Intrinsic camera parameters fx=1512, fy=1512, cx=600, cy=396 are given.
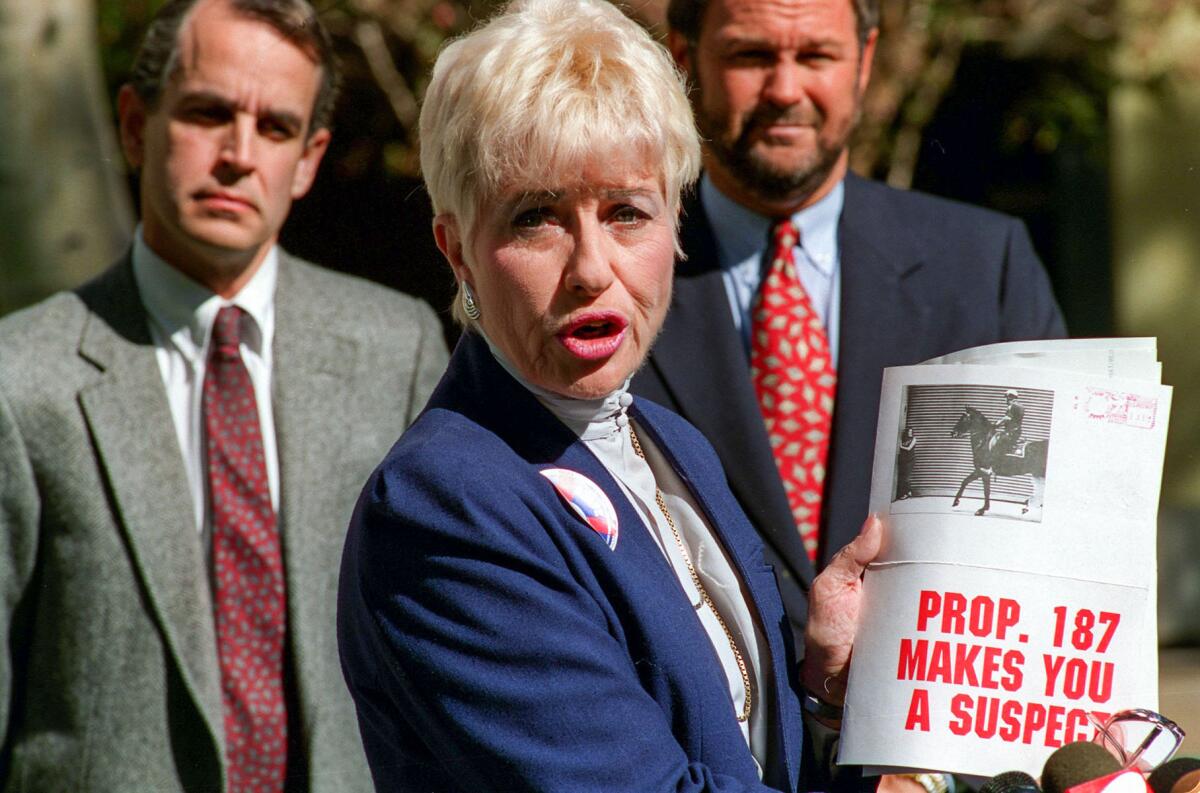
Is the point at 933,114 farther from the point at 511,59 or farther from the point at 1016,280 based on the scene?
the point at 511,59

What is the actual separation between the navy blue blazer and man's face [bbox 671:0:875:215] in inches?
43.0

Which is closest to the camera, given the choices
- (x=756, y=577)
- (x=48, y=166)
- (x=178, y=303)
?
(x=756, y=577)

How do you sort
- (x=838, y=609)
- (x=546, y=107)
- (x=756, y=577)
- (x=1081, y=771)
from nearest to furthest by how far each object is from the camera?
(x=1081, y=771), (x=546, y=107), (x=838, y=609), (x=756, y=577)

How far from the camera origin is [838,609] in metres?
1.72

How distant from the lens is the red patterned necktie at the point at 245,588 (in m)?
2.63

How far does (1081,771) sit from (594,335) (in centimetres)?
68

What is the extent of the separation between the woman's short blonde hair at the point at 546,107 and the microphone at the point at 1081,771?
29.1 inches

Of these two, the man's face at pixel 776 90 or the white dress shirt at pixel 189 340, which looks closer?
the man's face at pixel 776 90

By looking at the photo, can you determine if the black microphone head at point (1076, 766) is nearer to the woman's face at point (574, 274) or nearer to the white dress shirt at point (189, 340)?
the woman's face at point (574, 274)

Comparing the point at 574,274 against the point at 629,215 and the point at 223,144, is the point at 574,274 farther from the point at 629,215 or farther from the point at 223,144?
the point at 223,144

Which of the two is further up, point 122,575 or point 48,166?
point 48,166

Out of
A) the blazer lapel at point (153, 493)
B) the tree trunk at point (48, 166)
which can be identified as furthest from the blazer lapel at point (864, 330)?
the tree trunk at point (48, 166)

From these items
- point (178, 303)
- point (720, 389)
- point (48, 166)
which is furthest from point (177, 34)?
point (720, 389)

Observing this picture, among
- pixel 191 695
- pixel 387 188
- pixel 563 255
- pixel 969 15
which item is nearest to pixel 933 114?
pixel 969 15
